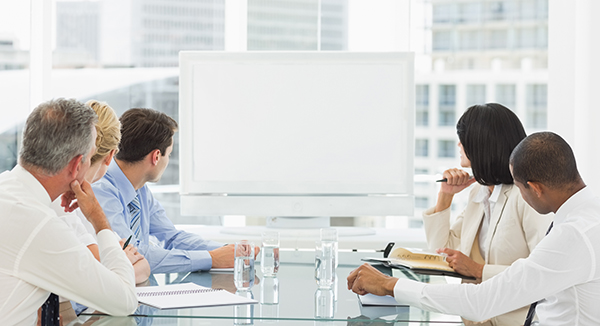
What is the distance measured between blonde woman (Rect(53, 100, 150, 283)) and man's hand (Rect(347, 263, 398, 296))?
669 millimetres

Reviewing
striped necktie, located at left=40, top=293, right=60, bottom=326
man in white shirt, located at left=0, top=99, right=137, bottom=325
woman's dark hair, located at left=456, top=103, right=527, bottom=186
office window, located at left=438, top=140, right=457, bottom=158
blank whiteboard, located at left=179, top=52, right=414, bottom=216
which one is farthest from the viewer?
office window, located at left=438, top=140, right=457, bottom=158

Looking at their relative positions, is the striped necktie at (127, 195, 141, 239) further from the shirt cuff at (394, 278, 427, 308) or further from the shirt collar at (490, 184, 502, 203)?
the shirt collar at (490, 184, 502, 203)

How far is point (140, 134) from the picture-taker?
2.24m

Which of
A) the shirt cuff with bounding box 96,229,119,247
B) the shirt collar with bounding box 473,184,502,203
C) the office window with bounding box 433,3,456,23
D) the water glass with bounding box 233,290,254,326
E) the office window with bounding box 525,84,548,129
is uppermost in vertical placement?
the office window with bounding box 433,3,456,23

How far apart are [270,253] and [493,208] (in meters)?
0.86

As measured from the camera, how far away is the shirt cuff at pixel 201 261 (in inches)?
80.7

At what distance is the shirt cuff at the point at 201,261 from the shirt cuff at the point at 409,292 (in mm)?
784

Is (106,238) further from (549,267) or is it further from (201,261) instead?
(549,267)

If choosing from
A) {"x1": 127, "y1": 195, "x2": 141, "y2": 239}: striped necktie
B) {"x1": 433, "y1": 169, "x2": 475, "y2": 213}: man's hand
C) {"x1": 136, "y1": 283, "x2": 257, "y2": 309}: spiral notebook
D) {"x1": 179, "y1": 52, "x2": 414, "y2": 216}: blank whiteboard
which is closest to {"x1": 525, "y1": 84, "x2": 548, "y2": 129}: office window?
{"x1": 179, "y1": 52, "x2": 414, "y2": 216}: blank whiteboard

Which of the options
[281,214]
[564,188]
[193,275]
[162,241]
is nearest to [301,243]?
[281,214]

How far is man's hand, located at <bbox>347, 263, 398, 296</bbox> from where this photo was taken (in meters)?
1.57

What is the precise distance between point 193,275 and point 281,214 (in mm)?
1117

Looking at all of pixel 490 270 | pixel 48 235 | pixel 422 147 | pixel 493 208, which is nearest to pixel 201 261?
pixel 48 235

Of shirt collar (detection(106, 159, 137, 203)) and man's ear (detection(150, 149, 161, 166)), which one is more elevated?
man's ear (detection(150, 149, 161, 166))
